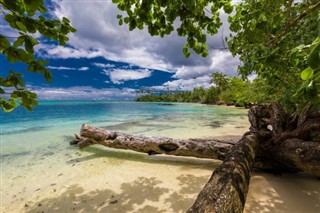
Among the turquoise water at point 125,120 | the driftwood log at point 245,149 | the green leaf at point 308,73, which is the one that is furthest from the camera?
the turquoise water at point 125,120

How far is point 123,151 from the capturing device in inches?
287

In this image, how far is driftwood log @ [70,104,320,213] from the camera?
2264mm

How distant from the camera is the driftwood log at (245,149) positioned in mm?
2264

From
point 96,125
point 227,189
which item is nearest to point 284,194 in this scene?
point 227,189

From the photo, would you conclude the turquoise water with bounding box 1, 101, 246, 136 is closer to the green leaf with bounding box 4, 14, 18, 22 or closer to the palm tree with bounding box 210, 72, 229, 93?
the green leaf with bounding box 4, 14, 18, 22

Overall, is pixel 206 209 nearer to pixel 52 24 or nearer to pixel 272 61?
pixel 272 61

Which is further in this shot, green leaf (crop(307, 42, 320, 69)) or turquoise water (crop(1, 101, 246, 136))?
turquoise water (crop(1, 101, 246, 136))

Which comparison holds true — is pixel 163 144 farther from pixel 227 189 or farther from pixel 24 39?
pixel 24 39

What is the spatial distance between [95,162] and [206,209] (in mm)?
5051

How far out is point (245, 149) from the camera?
371 centimetres

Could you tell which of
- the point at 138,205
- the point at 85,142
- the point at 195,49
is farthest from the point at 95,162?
the point at 195,49

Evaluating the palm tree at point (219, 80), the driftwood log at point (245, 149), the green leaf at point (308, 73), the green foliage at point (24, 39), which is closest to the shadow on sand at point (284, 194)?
the driftwood log at point (245, 149)

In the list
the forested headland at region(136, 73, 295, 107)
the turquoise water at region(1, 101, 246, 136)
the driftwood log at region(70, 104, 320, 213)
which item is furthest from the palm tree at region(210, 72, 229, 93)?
the driftwood log at region(70, 104, 320, 213)

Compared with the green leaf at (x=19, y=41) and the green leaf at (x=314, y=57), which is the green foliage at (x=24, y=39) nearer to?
the green leaf at (x=19, y=41)
